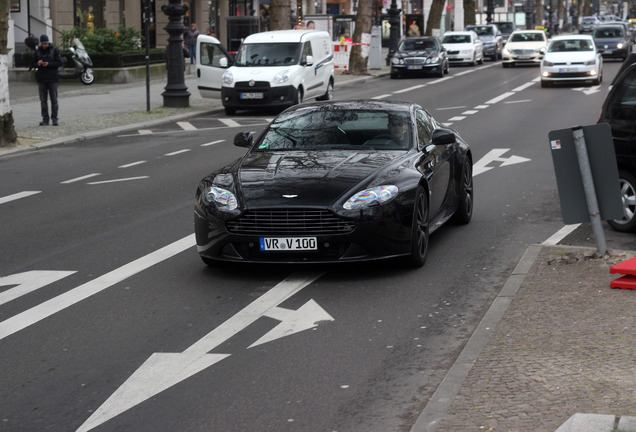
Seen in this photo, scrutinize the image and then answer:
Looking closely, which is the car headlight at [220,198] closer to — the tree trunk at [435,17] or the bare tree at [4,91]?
the bare tree at [4,91]

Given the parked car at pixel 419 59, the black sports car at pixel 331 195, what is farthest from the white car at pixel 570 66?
the black sports car at pixel 331 195

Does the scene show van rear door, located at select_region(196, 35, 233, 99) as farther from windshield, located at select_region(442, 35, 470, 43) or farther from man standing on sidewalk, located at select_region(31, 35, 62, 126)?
windshield, located at select_region(442, 35, 470, 43)

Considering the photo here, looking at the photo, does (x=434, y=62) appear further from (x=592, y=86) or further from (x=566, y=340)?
(x=566, y=340)

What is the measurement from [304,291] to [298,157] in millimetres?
1707

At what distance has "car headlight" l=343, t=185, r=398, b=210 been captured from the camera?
9492mm

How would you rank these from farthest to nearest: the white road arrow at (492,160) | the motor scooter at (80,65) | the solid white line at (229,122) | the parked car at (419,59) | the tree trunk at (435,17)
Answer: the tree trunk at (435,17) → the parked car at (419,59) → the motor scooter at (80,65) → the solid white line at (229,122) → the white road arrow at (492,160)

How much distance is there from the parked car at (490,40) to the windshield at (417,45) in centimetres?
1339

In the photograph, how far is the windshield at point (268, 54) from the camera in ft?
99.1

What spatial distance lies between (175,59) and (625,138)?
19518mm

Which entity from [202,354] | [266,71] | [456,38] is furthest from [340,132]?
[456,38]

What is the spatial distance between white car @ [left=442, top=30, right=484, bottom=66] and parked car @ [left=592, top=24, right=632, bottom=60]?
587cm

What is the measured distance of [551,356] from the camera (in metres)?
6.96

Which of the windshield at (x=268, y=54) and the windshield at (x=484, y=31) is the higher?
the windshield at (x=484, y=31)

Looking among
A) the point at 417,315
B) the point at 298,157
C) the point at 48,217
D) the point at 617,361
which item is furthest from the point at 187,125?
the point at 617,361
